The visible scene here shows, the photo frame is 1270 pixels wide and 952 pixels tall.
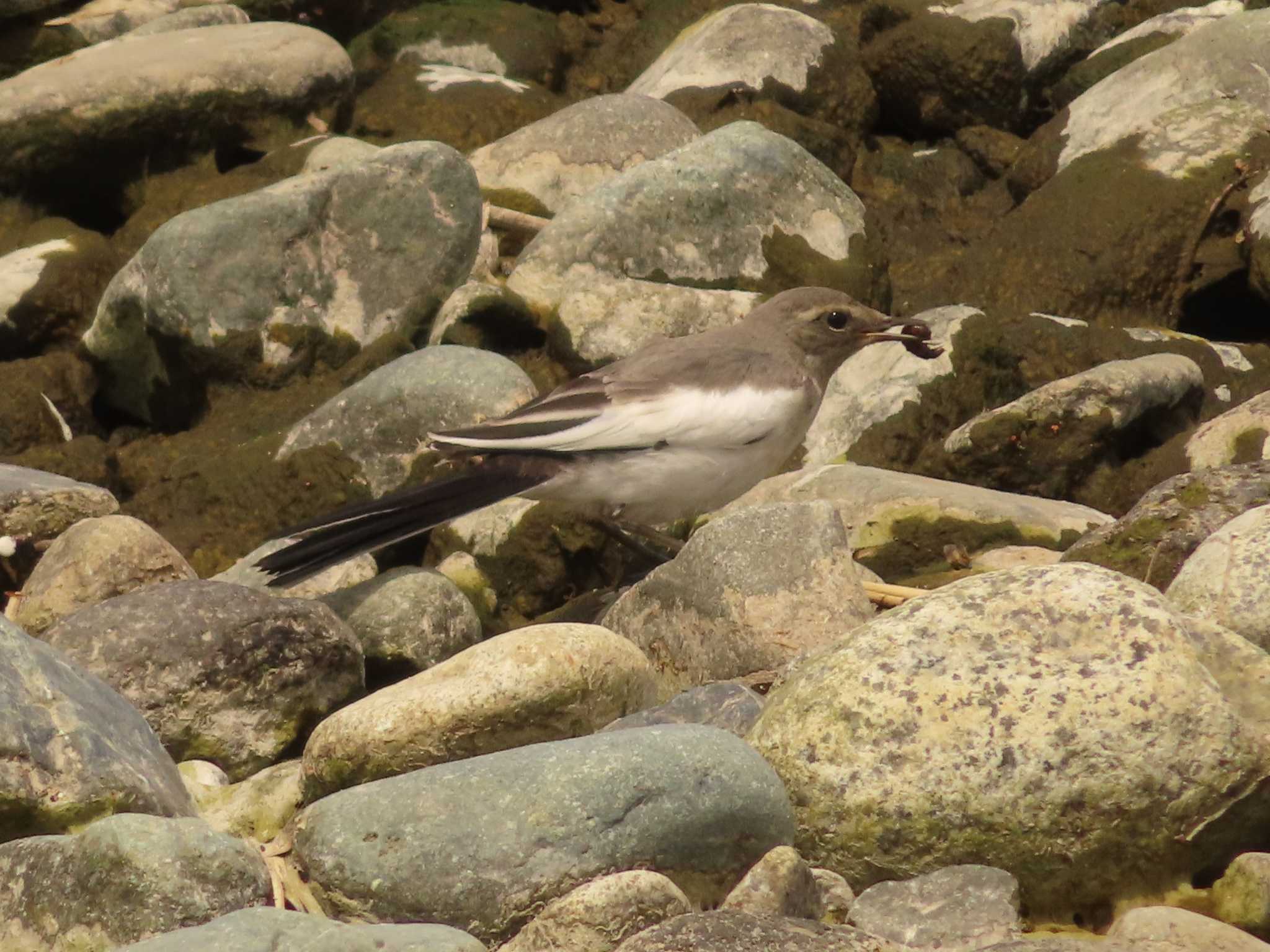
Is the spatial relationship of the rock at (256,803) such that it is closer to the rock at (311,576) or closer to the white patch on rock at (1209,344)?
the rock at (311,576)

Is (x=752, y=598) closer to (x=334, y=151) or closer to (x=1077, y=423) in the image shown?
(x=1077, y=423)

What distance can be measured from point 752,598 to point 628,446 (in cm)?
155

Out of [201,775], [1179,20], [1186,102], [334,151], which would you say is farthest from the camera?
[1179,20]

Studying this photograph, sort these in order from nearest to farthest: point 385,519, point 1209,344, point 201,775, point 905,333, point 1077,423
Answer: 1. point 201,775
2. point 385,519
3. point 1077,423
4. point 905,333
5. point 1209,344

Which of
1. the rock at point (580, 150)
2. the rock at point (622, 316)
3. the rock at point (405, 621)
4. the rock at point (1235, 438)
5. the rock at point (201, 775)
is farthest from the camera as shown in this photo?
the rock at point (580, 150)

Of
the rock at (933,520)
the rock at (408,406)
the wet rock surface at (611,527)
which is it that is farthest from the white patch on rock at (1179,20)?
the rock at (408,406)

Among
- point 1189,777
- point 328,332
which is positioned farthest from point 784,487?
point 1189,777

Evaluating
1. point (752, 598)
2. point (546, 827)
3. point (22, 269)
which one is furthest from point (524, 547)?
point (22, 269)

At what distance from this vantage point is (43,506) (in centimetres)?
776

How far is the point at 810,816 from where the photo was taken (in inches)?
189

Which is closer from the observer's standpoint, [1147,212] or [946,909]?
[946,909]

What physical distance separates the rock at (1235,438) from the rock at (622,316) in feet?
7.97

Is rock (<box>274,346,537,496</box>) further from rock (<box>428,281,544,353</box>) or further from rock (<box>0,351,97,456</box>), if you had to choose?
rock (<box>0,351,97,456</box>)

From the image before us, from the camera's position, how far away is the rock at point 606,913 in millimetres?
4203
